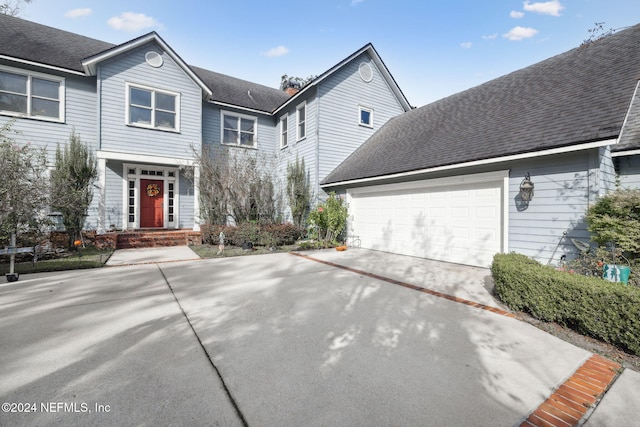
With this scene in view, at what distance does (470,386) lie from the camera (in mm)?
2250

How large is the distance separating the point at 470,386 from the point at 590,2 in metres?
12.2

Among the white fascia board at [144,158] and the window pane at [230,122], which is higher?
the window pane at [230,122]

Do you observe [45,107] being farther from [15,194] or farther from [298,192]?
[298,192]

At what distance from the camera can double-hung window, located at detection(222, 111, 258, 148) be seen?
12.9 m

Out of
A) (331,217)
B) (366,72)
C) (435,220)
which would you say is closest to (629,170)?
(435,220)

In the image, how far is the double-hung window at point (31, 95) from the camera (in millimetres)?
9070

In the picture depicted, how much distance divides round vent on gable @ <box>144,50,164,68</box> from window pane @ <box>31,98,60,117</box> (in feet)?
11.6

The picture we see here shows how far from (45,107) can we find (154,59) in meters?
4.11

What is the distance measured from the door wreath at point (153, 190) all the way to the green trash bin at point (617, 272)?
44.7 ft

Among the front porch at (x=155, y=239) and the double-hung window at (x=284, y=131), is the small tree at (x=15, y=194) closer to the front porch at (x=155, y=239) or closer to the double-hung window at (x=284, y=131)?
the front porch at (x=155, y=239)

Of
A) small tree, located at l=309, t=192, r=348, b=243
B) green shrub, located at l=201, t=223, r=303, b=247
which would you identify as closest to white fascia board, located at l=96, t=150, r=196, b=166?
green shrub, located at l=201, t=223, r=303, b=247

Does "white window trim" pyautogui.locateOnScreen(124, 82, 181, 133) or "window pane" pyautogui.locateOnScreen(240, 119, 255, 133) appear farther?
"window pane" pyautogui.locateOnScreen(240, 119, 255, 133)

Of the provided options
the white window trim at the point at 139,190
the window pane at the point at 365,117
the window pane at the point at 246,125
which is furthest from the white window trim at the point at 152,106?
the window pane at the point at 365,117

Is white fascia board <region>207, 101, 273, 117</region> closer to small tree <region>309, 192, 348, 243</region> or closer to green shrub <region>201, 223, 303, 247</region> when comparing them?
green shrub <region>201, 223, 303, 247</region>
